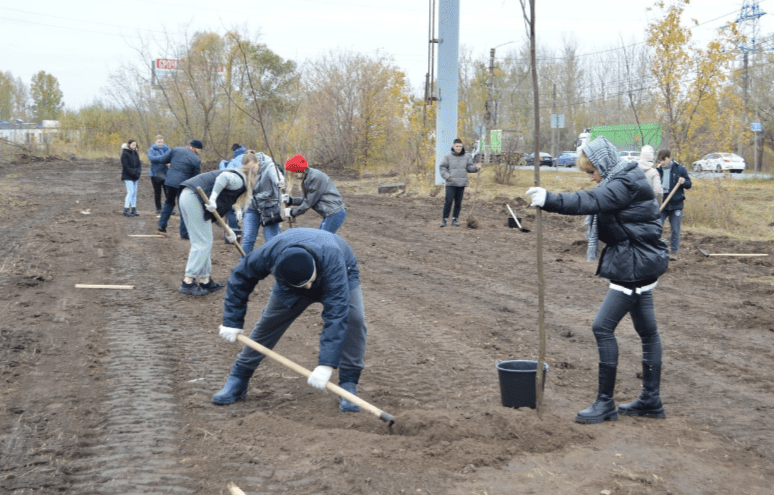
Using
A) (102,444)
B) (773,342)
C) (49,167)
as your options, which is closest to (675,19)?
(773,342)

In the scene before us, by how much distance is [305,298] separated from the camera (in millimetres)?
4715

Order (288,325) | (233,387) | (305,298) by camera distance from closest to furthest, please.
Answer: (305,298)
(288,325)
(233,387)

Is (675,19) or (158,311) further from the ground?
(675,19)

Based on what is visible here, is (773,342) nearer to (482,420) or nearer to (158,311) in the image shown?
(482,420)

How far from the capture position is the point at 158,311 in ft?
25.9

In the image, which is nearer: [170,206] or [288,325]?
[288,325]

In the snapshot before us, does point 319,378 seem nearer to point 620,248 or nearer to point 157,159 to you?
point 620,248

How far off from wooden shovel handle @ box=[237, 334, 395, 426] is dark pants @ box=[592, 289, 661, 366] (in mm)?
1492

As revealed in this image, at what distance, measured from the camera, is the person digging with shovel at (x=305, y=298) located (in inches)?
167

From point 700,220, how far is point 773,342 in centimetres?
1006

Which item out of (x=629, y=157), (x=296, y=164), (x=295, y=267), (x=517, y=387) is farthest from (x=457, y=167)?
(x=295, y=267)

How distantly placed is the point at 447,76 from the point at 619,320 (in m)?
19.4

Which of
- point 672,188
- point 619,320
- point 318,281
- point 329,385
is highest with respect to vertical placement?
point 672,188

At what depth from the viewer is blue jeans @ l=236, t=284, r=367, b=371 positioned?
481cm
